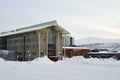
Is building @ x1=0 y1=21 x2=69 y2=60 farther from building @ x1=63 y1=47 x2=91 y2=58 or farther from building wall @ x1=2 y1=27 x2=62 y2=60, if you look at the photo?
building @ x1=63 y1=47 x2=91 y2=58

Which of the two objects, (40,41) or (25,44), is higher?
(40,41)

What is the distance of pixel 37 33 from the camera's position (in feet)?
154

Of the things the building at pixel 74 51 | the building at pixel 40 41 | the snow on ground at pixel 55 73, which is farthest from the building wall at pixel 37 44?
the snow on ground at pixel 55 73

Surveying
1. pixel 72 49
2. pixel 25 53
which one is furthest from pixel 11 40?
pixel 72 49

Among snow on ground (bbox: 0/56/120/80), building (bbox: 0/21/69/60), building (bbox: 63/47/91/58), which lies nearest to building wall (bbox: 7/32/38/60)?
building (bbox: 0/21/69/60)

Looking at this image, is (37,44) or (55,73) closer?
(55,73)

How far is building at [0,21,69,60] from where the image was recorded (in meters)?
47.7

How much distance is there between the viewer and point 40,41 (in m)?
47.7

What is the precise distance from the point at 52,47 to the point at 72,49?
59.9 ft

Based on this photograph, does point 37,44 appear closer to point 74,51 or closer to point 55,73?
point 74,51

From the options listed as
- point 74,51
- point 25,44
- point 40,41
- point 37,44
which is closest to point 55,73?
point 37,44

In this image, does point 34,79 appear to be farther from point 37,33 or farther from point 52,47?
point 52,47

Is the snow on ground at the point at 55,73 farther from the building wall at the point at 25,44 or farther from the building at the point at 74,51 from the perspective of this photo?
the building at the point at 74,51

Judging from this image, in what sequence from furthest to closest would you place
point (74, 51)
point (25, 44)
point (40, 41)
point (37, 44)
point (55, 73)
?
point (74, 51) → point (25, 44) → point (40, 41) → point (37, 44) → point (55, 73)
